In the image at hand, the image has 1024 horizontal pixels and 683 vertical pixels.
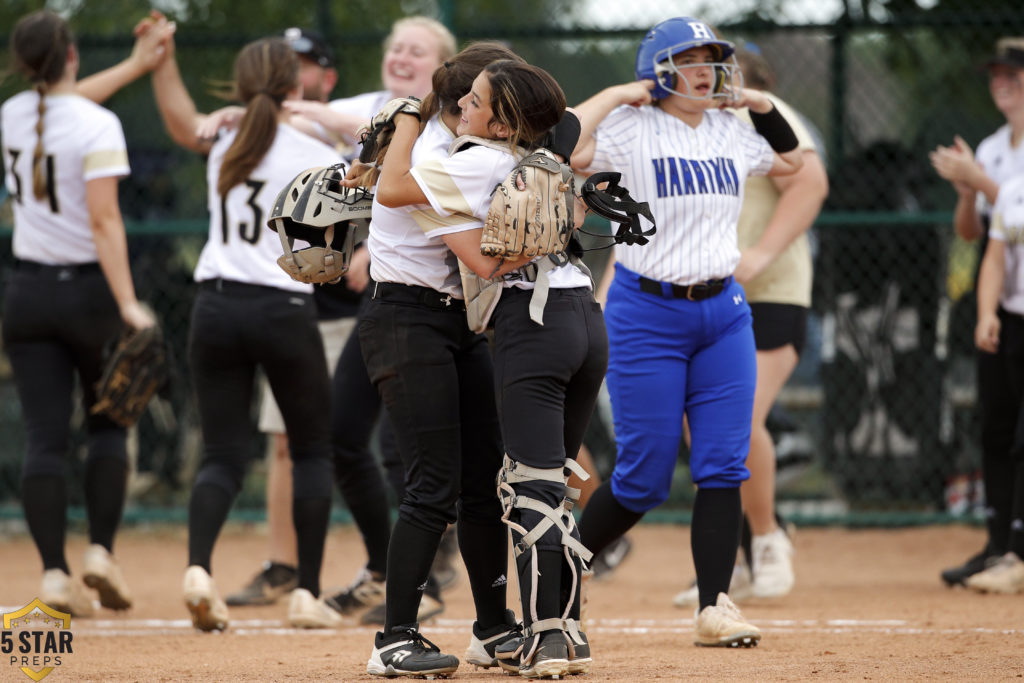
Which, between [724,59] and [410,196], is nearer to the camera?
[410,196]

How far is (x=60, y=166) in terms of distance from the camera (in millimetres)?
5406

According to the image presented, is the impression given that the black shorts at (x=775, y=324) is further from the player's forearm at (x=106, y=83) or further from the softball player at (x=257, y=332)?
the player's forearm at (x=106, y=83)

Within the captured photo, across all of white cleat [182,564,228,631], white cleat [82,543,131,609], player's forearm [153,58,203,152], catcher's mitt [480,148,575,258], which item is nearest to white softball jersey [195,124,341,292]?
player's forearm [153,58,203,152]

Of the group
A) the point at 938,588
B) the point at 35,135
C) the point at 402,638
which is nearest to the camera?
the point at 402,638

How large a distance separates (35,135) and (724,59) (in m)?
2.82

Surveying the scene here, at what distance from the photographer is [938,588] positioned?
243 inches

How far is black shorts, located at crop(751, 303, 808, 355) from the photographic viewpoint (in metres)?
5.54

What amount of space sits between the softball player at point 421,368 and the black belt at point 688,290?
2.58 ft

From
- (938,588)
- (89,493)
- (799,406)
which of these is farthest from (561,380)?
(799,406)

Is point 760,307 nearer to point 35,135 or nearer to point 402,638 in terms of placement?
point 402,638

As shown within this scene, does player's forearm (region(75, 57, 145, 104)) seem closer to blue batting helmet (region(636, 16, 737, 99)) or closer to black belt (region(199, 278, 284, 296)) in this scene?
black belt (region(199, 278, 284, 296))

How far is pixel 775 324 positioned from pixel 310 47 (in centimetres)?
234

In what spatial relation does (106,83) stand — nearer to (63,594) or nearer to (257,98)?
(257,98)

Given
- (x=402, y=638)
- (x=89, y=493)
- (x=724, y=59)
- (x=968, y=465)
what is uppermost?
(x=724, y=59)
